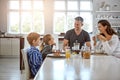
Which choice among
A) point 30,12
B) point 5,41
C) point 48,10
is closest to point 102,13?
point 48,10

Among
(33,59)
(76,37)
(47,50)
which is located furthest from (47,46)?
(33,59)

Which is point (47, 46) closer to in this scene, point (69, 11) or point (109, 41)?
point (109, 41)

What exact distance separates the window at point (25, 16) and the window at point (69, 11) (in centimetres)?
68

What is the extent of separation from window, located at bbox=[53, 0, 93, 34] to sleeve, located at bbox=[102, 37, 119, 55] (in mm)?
7211

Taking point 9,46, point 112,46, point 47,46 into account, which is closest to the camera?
point 112,46

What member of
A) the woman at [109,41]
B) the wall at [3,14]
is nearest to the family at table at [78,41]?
the woman at [109,41]

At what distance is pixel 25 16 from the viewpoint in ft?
36.2

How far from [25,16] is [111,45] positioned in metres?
7.67

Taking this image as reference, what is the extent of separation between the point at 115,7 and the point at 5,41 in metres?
4.77

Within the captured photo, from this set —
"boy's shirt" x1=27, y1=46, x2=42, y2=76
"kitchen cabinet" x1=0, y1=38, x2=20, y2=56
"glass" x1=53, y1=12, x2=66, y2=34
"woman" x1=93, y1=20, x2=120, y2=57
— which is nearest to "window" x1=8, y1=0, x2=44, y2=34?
"glass" x1=53, y1=12, x2=66, y2=34

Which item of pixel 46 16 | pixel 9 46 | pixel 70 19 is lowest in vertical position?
pixel 9 46

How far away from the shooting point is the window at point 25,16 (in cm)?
1088

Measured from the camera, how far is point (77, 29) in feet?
14.6

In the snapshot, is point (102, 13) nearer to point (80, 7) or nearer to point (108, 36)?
point (80, 7)
